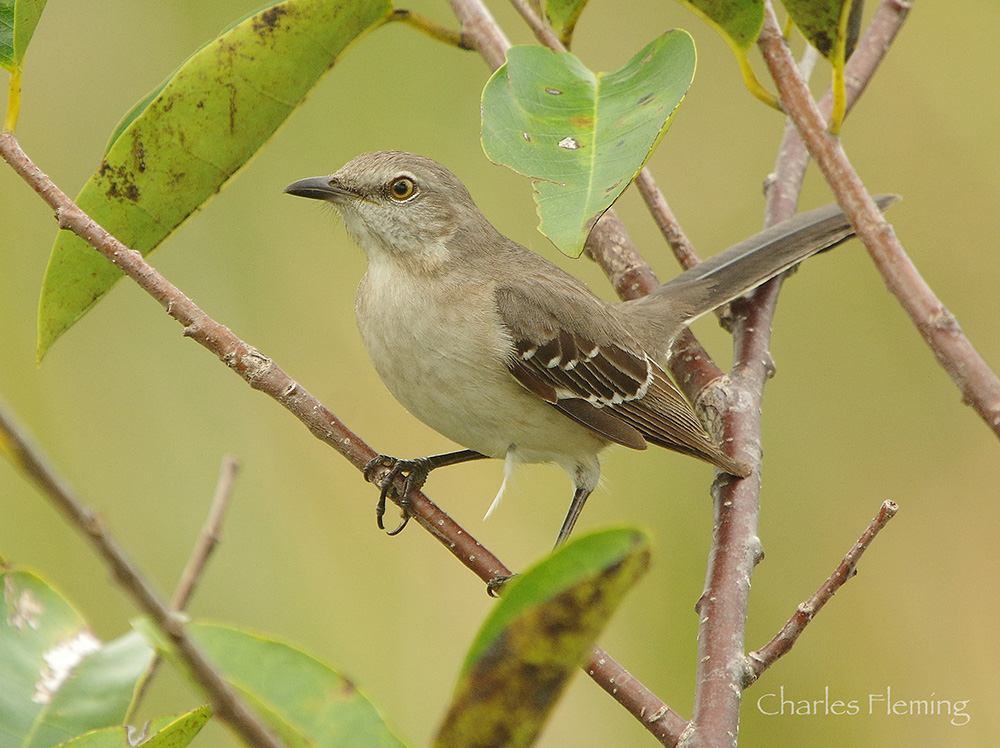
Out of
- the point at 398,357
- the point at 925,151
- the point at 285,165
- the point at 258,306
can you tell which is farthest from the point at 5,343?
the point at 925,151

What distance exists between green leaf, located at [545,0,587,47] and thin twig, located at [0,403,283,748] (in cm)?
210

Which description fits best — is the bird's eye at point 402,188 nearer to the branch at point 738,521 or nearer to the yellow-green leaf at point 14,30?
the branch at point 738,521

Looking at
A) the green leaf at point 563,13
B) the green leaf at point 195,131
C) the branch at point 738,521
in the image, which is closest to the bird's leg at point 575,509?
the branch at point 738,521

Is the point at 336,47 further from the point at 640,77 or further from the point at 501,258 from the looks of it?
the point at 501,258

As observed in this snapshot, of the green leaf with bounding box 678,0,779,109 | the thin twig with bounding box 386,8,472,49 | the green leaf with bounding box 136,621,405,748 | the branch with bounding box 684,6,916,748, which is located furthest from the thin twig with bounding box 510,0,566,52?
the green leaf with bounding box 136,621,405,748

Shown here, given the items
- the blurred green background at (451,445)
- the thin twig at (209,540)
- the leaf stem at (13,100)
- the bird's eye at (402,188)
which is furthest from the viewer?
the blurred green background at (451,445)

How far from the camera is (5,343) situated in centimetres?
552

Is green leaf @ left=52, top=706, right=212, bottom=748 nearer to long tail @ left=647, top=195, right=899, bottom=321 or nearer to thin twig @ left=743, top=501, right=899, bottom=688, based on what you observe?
thin twig @ left=743, top=501, right=899, bottom=688

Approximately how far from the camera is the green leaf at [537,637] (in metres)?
1.22

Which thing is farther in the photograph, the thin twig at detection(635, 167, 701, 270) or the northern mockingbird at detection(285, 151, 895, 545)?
the northern mockingbird at detection(285, 151, 895, 545)

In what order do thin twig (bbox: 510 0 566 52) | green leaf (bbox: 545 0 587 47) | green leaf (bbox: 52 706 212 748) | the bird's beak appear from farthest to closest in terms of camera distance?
the bird's beak → thin twig (bbox: 510 0 566 52) → green leaf (bbox: 545 0 587 47) → green leaf (bbox: 52 706 212 748)

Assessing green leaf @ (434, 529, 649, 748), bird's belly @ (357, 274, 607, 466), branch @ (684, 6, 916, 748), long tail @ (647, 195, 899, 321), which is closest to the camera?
green leaf @ (434, 529, 649, 748)

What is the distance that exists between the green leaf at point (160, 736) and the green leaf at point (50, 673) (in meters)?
0.26

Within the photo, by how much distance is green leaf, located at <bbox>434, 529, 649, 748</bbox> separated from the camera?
1.22 m
